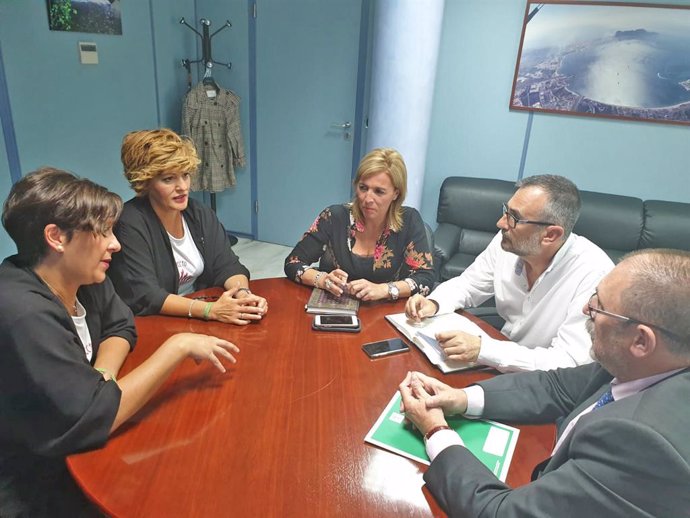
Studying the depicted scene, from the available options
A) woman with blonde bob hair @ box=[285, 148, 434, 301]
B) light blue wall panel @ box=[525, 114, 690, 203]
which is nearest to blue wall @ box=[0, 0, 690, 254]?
light blue wall panel @ box=[525, 114, 690, 203]

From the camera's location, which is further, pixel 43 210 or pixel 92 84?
pixel 92 84

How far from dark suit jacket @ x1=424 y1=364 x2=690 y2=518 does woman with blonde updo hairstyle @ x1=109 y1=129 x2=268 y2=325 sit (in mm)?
953

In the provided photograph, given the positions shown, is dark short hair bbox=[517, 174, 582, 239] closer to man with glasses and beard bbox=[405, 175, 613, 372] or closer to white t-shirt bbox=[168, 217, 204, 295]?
man with glasses and beard bbox=[405, 175, 613, 372]

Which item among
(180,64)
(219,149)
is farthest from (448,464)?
(180,64)

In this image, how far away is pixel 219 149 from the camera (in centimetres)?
430

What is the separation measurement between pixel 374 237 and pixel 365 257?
0.11 meters

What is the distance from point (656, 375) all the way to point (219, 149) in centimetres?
396

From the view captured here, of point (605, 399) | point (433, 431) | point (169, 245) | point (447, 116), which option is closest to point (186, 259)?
point (169, 245)

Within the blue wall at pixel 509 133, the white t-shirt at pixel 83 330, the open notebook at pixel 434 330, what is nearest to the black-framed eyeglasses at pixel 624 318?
the open notebook at pixel 434 330

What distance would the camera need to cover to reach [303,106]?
14.0 ft

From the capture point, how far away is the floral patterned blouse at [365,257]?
2.18 meters

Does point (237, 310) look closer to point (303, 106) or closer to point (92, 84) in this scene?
point (92, 84)

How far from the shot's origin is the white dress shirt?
153cm

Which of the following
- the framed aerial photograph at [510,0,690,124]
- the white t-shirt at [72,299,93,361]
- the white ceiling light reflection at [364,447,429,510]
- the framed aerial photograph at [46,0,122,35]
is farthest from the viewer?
the framed aerial photograph at [510,0,690,124]
